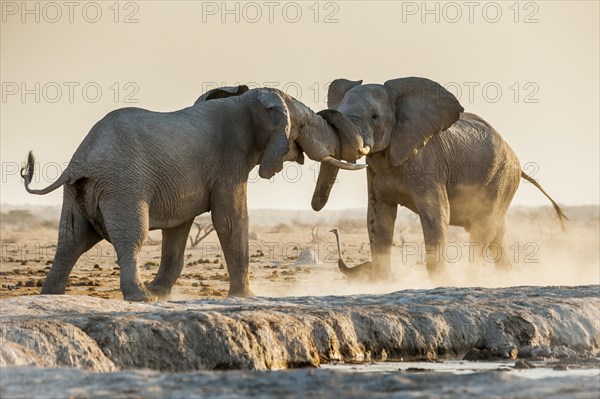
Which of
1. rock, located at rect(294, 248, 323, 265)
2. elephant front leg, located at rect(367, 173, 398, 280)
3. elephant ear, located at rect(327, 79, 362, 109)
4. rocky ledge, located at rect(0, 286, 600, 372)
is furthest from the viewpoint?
rock, located at rect(294, 248, 323, 265)

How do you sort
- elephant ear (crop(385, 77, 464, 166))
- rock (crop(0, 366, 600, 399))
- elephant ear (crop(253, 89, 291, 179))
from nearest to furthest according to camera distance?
rock (crop(0, 366, 600, 399)) < elephant ear (crop(253, 89, 291, 179)) < elephant ear (crop(385, 77, 464, 166))

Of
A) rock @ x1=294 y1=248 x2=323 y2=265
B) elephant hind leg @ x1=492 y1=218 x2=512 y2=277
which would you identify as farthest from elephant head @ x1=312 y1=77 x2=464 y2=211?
rock @ x1=294 y1=248 x2=323 y2=265

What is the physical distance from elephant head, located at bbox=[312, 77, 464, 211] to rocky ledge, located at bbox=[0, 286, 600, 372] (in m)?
4.09

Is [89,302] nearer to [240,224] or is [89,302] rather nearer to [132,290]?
[132,290]

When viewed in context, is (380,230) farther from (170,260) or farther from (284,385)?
(284,385)

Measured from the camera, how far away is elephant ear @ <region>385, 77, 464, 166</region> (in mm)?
15828

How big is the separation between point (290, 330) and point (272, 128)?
4.72 meters

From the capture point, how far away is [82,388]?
6180mm

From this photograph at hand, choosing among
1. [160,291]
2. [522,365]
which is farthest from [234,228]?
[522,365]

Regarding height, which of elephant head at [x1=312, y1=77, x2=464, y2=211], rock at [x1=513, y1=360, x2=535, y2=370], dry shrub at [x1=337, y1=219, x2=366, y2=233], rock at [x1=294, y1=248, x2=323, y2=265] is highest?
elephant head at [x1=312, y1=77, x2=464, y2=211]

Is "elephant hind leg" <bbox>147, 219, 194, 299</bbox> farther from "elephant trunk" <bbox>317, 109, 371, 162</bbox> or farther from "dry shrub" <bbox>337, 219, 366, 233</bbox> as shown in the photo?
"dry shrub" <bbox>337, 219, 366, 233</bbox>

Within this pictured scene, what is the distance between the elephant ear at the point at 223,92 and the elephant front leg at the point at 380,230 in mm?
2241

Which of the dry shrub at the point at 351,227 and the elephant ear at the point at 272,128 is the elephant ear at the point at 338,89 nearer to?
the elephant ear at the point at 272,128

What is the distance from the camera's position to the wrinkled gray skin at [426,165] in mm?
15703
